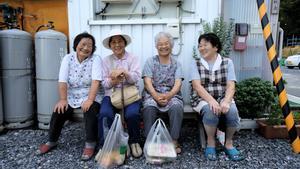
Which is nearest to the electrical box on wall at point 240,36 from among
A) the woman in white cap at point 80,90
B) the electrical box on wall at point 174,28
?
the electrical box on wall at point 174,28

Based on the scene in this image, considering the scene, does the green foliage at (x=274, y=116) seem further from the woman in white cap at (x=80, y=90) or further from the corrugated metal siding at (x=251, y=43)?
the woman in white cap at (x=80, y=90)

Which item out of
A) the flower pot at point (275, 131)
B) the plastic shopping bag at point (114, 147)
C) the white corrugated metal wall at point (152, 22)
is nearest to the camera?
the plastic shopping bag at point (114, 147)

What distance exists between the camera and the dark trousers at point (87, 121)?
2881 millimetres

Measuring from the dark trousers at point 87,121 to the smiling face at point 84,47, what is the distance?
595mm

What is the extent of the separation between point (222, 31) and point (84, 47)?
1.84m

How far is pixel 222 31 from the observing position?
11.5 feet

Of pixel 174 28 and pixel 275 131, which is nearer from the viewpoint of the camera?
pixel 275 131

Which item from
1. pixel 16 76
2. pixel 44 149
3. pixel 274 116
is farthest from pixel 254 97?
pixel 16 76

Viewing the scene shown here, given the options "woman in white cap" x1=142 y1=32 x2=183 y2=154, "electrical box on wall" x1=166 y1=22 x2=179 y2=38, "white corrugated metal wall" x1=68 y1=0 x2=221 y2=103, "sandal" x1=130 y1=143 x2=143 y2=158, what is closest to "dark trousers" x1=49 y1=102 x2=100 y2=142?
"sandal" x1=130 y1=143 x2=143 y2=158

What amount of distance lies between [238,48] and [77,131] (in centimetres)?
277

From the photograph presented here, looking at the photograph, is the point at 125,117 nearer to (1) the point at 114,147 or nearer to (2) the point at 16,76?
(1) the point at 114,147

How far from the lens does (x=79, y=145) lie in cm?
328

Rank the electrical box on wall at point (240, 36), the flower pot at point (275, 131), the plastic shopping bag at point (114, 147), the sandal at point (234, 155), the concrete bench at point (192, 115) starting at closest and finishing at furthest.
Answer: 1. the plastic shopping bag at point (114, 147)
2. the sandal at point (234, 155)
3. the concrete bench at point (192, 115)
4. the flower pot at point (275, 131)
5. the electrical box on wall at point (240, 36)

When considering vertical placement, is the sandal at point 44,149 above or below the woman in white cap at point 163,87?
below
